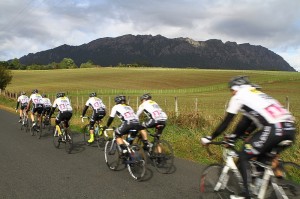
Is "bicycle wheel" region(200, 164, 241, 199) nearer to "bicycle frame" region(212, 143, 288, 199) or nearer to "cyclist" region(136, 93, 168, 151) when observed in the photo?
"bicycle frame" region(212, 143, 288, 199)

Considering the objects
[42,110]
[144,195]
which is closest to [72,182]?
[144,195]

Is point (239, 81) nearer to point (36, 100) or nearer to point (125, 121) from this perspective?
point (125, 121)

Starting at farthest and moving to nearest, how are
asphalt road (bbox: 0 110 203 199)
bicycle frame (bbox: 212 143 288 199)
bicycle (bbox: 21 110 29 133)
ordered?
bicycle (bbox: 21 110 29 133), asphalt road (bbox: 0 110 203 199), bicycle frame (bbox: 212 143 288 199)

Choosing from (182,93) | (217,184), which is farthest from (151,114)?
(182,93)

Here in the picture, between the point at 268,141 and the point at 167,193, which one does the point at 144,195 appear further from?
the point at 268,141

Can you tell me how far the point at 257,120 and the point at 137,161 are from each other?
141 inches

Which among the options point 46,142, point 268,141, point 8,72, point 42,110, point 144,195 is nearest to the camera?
point 268,141

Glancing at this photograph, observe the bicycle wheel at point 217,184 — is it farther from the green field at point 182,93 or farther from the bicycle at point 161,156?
the green field at point 182,93

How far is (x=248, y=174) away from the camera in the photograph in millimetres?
5121

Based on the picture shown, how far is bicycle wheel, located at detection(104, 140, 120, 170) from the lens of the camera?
900 cm

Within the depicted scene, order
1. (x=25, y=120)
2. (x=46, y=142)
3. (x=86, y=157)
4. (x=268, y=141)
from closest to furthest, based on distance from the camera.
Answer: (x=268, y=141) < (x=86, y=157) < (x=46, y=142) < (x=25, y=120)

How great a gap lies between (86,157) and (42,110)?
657 centimetres

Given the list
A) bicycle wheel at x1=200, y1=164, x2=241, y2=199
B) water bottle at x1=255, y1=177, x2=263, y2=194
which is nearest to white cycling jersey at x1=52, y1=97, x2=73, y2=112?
bicycle wheel at x1=200, y1=164, x2=241, y2=199

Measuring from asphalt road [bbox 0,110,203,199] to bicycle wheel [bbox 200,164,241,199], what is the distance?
0.96 meters
